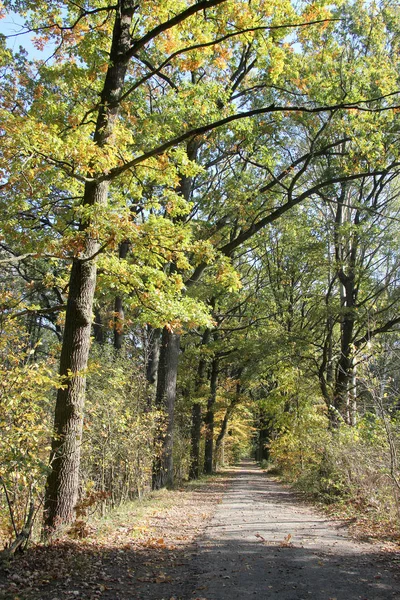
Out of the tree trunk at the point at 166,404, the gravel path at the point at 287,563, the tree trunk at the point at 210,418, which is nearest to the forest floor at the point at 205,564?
the gravel path at the point at 287,563

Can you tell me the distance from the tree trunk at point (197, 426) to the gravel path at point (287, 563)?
11676mm

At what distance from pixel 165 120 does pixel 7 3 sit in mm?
Answer: 3995

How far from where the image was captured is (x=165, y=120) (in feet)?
35.9

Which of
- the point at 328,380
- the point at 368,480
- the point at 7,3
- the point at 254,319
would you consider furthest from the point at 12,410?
the point at 254,319

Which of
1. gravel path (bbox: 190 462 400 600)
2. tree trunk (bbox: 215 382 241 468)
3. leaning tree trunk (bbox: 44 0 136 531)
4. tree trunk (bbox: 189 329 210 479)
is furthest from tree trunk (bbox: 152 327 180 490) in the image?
tree trunk (bbox: 215 382 241 468)

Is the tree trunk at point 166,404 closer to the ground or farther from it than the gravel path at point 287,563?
farther from it

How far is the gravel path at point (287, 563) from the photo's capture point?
4.89 metres

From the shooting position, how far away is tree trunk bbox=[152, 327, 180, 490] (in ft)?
43.9

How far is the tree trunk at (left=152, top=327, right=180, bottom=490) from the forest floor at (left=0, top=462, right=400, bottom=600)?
417cm

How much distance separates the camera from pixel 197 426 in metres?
22.2

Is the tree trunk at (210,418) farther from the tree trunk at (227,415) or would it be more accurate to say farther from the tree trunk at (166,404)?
the tree trunk at (166,404)

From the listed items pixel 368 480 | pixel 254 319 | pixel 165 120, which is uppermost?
pixel 165 120

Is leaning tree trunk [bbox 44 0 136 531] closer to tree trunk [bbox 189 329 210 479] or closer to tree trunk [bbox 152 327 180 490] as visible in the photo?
tree trunk [bbox 152 327 180 490]

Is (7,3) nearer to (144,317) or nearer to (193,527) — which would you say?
(144,317)
